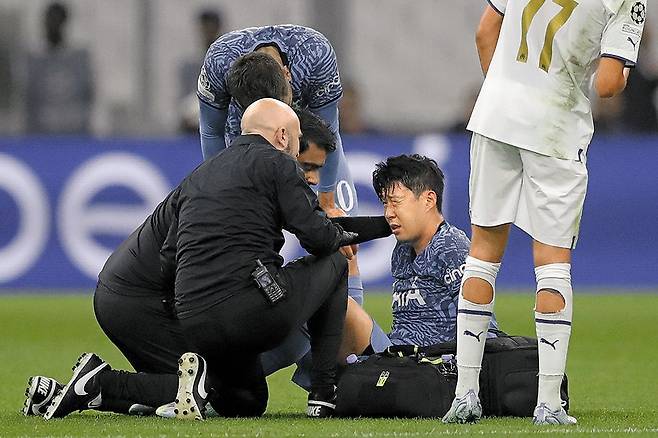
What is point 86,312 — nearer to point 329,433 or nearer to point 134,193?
point 134,193

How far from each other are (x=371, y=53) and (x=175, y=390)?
35.4 ft

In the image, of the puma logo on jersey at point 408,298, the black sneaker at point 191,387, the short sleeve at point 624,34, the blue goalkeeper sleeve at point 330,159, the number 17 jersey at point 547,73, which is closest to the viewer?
the short sleeve at point 624,34

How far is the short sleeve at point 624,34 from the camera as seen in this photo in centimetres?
585

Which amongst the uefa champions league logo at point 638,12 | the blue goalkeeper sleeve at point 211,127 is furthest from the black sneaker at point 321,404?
the uefa champions league logo at point 638,12

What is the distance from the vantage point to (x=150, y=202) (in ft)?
45.6

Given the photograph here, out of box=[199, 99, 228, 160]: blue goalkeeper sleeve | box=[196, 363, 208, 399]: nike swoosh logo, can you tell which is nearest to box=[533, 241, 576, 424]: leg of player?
box=[196, 363, 208, 399]: nike swoosh logo

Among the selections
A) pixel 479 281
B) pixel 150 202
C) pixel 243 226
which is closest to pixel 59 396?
pixel 243 226

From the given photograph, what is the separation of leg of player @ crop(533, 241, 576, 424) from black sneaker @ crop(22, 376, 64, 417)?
2061mm

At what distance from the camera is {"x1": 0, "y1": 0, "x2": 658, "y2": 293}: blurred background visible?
546 inches

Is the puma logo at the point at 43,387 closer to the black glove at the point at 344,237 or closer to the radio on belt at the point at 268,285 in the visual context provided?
the radio on belt at the point at 268,285

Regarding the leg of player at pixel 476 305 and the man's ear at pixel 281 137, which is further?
the man's ear at pixel 281 137

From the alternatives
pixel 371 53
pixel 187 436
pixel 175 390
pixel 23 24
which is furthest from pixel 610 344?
pixel 23 24

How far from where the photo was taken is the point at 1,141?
13938 millimetres

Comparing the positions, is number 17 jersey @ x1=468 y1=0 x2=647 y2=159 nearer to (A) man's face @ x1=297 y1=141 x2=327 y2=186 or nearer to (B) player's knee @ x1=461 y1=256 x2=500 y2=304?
(B) player's knee @ x1=461 y1=256 x2=500 y2=304
